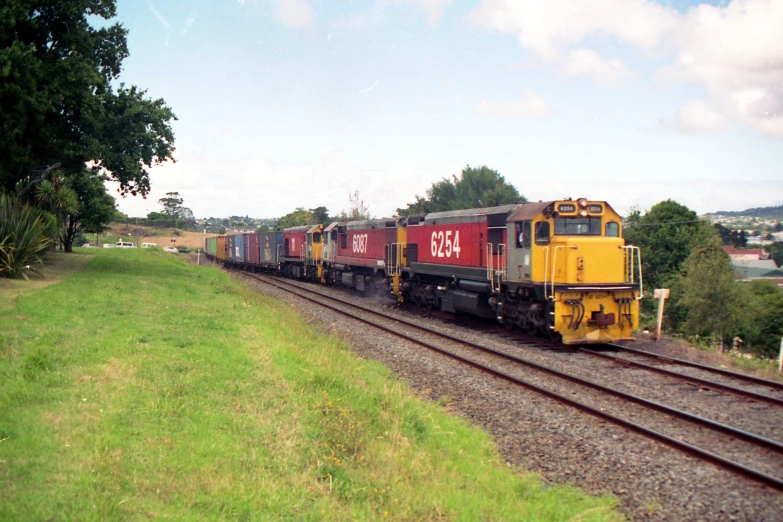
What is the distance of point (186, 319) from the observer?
14.7 meters

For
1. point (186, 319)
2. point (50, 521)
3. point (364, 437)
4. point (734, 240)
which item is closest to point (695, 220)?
point (734, 240)

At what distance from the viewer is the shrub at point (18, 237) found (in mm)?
19094

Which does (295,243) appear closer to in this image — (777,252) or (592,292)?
(592,292)

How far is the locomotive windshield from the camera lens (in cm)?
1459

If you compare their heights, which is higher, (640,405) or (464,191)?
(464,191)

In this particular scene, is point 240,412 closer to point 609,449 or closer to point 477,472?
point 477,472

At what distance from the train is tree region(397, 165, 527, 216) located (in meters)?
47.2

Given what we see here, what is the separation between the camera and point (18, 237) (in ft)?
65.6

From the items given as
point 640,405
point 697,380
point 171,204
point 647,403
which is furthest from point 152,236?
point 647,403

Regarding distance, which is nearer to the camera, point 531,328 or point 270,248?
point 531,328

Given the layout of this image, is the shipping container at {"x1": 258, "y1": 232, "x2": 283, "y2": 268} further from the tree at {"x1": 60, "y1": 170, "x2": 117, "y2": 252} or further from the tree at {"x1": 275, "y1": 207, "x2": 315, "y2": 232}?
the tree at {"x1": 275, "y1": 207, "x2": 315, "y2": 232}

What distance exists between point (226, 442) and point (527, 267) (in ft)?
32.4

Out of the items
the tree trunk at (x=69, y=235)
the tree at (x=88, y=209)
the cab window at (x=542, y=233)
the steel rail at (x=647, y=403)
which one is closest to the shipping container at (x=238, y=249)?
the tree at (x=88, y=209)

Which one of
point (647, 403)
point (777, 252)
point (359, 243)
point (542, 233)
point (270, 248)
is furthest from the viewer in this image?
point (777, 252)
